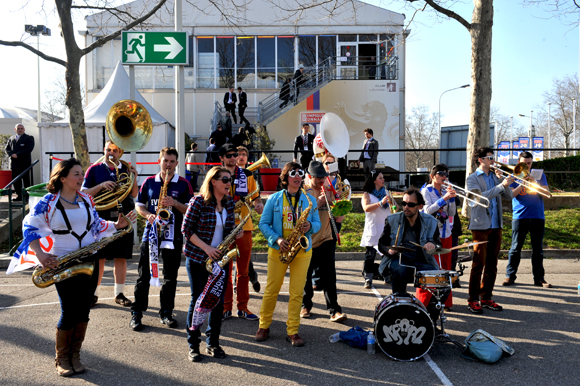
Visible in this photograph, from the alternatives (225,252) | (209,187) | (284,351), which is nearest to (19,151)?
(209,187)

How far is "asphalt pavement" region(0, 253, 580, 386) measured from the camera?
13.9 feet

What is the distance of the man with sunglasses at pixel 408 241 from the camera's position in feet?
17.1

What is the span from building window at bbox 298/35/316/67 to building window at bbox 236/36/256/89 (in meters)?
2.38

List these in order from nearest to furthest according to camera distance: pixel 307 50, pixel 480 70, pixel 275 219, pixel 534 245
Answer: pixel 275 219, pixel 534 245, pixel 480 70, pixel 307 50

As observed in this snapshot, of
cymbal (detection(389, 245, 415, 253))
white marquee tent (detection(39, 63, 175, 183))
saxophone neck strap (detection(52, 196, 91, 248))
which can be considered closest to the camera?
saxophone neck strap (detection(52, 196, 91, 248))

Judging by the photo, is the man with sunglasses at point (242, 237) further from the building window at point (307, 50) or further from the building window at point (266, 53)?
the building window at point (307, 50)

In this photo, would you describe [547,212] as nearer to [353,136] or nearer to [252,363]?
[252,363]

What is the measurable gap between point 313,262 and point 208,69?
20.6 meters

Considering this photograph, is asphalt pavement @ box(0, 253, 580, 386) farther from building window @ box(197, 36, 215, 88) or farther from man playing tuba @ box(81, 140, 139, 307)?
building window @ box(197, 36, 215, 88)

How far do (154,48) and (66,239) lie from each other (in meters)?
5.19

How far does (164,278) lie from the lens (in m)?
5.37

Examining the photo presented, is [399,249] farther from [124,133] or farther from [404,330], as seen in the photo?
[124,133]

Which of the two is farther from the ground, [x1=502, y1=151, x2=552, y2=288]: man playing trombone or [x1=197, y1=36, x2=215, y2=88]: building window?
[x1=197, y1=36, x2=215, y2=88]: building window

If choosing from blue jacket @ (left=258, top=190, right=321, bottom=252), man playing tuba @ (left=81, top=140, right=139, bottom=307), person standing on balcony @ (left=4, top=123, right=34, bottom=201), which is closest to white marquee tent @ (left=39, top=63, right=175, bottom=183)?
person standing on balcony @ (left=4, top=123, right=34, bottom=201)
